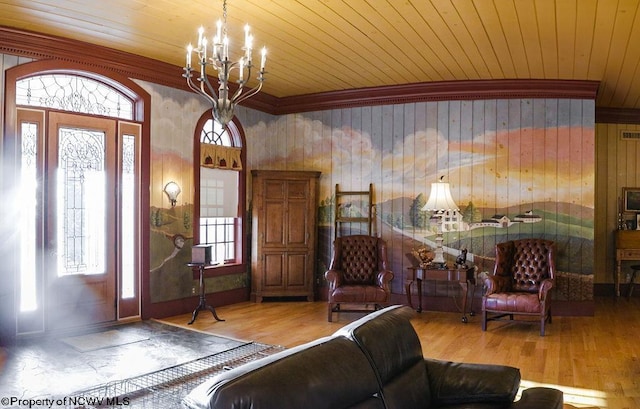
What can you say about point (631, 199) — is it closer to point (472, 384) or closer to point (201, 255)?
point (201, 255)

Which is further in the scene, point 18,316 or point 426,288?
point 426,288

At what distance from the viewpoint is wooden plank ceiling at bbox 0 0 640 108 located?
4562 mm

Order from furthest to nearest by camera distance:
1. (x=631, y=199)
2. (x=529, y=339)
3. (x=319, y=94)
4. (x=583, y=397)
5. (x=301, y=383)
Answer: (x=631, y=199), (x=319, y=94), (x=529, y=339), (x=583, y=397), (x=301, y=383)

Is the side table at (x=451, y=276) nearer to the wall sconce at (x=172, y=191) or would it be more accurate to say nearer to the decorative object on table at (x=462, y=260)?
the decorative object on table at (x=462, y=260)

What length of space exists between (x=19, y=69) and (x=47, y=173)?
1.07 meters

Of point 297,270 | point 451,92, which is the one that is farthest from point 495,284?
point 297,270

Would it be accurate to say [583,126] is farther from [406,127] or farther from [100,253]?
[100,253]

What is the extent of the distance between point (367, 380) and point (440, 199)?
198 inches

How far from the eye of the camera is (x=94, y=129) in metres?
5.93

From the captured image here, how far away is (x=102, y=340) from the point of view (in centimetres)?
543

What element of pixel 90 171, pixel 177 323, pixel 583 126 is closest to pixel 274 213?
pixel 177 323

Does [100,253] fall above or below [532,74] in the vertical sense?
below

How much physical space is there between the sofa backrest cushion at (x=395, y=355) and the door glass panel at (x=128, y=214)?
4.39 meters

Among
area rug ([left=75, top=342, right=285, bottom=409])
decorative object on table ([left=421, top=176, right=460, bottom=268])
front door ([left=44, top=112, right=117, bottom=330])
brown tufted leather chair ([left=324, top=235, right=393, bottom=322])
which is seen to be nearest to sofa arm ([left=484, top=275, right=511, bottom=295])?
decorative object on table ([left=421, top=176, right=460, bottom=268])
